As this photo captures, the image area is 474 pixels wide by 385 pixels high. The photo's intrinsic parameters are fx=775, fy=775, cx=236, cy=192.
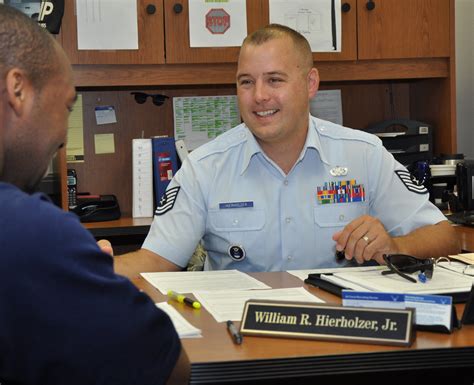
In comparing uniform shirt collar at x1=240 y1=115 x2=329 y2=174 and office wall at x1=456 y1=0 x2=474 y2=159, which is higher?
office wall at x1=456 y1=0 x2=474 y2=159

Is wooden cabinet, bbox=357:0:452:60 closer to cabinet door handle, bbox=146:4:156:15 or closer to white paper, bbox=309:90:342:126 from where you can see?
white paper, bbox=309:90:342:126

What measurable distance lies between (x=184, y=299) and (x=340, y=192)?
865 mm

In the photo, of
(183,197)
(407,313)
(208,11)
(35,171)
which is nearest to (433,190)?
(208,11)

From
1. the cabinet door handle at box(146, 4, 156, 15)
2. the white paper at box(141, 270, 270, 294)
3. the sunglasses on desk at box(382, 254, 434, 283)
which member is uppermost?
the cabinet door handle at box(146, 4, 156, 15)

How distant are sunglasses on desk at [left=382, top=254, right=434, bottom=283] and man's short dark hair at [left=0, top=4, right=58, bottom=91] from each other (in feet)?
2.66

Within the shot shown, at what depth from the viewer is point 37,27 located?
1.03 metres

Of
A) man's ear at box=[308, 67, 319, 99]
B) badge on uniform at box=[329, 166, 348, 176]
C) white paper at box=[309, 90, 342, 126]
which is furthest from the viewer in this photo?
white paper at box=[309, 90, 342, 126]

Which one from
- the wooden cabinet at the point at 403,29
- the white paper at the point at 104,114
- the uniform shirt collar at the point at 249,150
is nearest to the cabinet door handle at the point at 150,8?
the white paper at the point at 104,114

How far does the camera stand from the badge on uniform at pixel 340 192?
2184 mm

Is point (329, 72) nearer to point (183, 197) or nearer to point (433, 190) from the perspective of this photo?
point (433, 190)

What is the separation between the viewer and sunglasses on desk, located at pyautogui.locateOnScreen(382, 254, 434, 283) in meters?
1.53

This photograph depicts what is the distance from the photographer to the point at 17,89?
96cm

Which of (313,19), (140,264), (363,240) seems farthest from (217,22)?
(363,240)

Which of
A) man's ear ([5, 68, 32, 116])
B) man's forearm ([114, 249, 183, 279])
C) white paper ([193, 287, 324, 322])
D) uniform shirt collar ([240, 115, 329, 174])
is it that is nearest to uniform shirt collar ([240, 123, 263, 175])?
uniform shirt collar ([240, 115, 329, 174])
